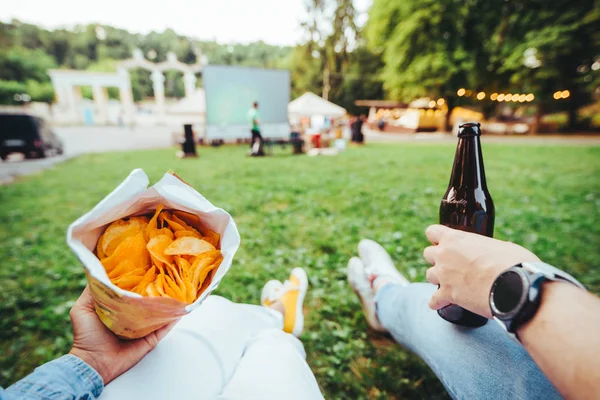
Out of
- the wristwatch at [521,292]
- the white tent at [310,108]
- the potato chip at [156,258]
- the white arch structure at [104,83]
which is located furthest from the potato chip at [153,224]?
the white arch structure at [104,83]

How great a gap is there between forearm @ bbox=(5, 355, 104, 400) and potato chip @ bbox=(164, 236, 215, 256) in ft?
1.29

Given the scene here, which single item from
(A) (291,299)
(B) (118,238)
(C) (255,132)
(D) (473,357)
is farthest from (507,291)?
(C) (255,132)

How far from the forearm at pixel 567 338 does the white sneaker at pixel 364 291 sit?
4.30 ft

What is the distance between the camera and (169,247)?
914mm

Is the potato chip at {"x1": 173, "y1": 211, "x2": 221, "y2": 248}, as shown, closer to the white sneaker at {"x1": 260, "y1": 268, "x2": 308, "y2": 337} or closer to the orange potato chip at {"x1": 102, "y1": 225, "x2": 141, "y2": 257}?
the orange potato chip at {"x1": 102, "y1": 225, "x2": 141, "y2": 257}

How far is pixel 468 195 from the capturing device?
113 centimetres

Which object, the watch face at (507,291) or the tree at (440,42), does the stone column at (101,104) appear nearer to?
the tree at (440,42)

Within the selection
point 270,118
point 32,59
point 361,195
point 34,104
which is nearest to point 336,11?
point 270,118

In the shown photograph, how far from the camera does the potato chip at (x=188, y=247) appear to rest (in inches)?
35.7

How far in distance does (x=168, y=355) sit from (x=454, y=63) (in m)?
25.0

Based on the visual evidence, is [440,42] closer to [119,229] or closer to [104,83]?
[119,229]

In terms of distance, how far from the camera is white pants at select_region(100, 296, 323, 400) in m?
0.89

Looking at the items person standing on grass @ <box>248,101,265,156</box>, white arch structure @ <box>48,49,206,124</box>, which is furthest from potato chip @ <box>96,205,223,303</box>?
white arch structure @ <box>48,49,206,124</box>

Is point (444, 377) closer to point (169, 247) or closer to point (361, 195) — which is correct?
point (169, 247)
